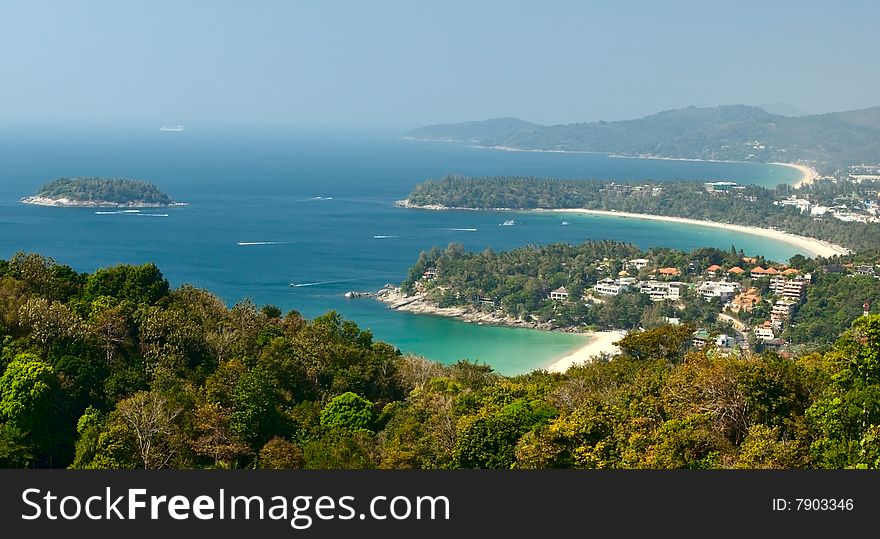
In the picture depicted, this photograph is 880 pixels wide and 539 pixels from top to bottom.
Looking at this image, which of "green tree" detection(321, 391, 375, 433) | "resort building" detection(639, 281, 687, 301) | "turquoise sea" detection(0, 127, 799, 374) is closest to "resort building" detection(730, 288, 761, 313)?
"resort building" detection(639, 281, 687, 301)

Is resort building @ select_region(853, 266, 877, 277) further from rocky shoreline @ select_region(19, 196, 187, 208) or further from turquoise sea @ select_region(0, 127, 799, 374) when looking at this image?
rocky shoreline @ select_region(19, 196, 187, 208)

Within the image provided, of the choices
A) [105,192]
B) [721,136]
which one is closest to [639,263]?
[105,192]

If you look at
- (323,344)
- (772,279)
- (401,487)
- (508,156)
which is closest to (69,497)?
(401,487)

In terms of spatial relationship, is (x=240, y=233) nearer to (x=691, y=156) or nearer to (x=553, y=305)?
(x=553, y=305)

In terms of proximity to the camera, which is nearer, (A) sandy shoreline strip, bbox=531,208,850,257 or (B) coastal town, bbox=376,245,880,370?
(B) coastal town, bbox=376,245,880,370

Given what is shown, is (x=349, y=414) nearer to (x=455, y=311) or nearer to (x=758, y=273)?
(x=455, y=311)

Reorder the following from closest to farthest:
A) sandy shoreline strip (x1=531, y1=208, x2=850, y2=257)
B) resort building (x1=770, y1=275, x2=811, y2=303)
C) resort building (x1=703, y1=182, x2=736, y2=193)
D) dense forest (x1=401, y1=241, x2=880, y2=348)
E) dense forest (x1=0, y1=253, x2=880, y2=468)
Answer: dense forest (x1=0, y1=253, x2=880, y2=468)
dense forest (x1=401, y1=241, x2=880, y2=348)
resort building (x1=770, y1=275, x2=811, y2=303)
sandy shoreline strip (x1=531, y1=208, x2=850, y2=257)
resort building (x1=703, y1=182, x2=736, y2=193)
